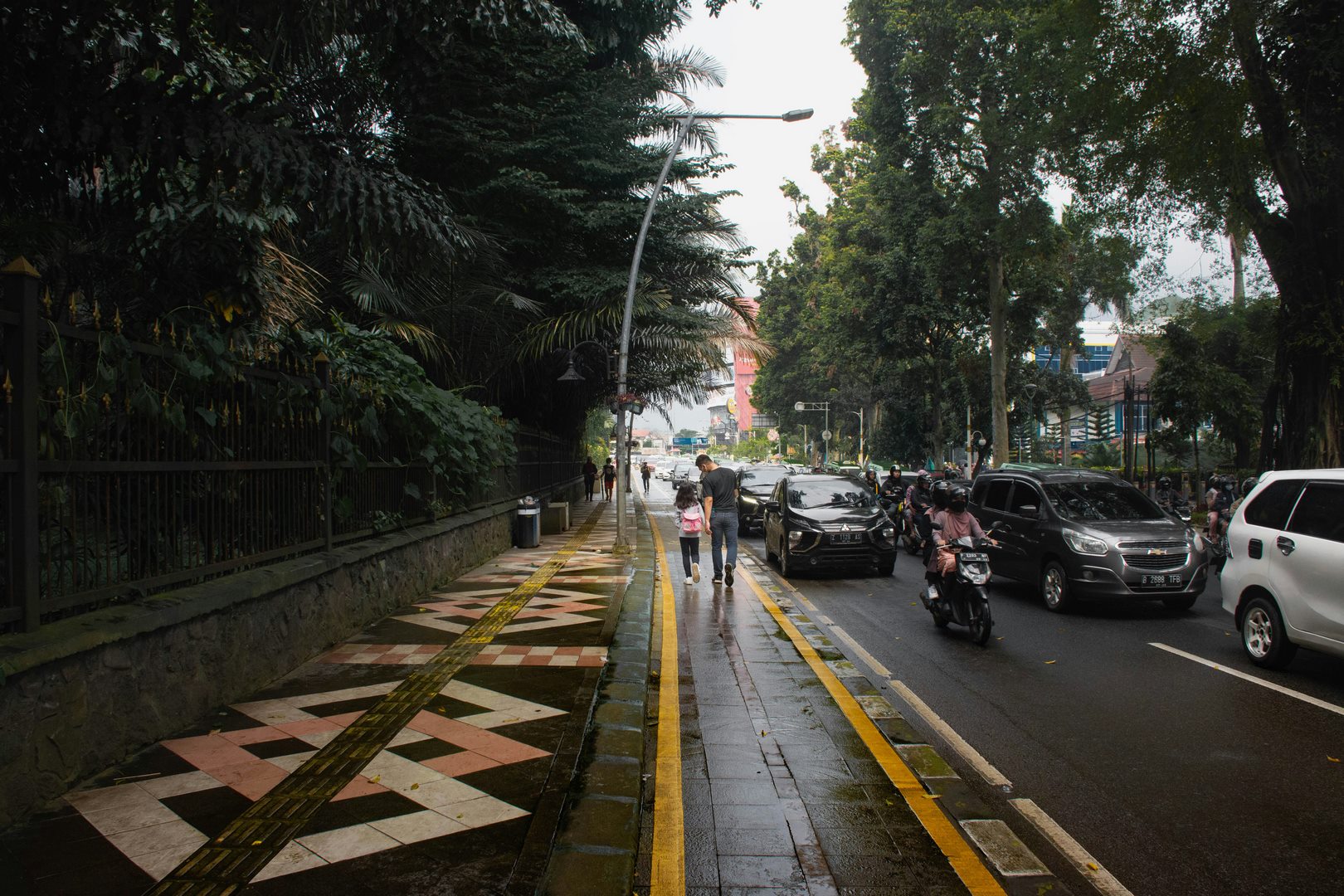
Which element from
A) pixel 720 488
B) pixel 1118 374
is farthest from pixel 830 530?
pixel 1118 374

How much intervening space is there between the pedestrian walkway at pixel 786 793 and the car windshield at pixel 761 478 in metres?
15.0

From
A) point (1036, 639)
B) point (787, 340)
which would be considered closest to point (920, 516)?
point (1036, 639)

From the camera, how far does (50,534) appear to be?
170 inches

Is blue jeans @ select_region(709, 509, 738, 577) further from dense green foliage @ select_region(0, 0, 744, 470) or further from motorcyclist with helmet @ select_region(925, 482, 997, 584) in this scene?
dense green foliage @ select_region(0, 0, 744, 470)

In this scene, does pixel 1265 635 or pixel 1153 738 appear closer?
pixel 1153 738

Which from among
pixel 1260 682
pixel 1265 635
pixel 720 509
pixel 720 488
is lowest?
pixel 1260 682

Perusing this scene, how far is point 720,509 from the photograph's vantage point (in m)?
12.1

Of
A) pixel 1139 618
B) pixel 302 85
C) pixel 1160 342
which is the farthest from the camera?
pixel 1160 342

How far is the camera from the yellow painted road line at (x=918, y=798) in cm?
357

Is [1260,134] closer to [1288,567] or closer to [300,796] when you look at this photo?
[1288,567]

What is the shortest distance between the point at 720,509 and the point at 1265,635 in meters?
6.43

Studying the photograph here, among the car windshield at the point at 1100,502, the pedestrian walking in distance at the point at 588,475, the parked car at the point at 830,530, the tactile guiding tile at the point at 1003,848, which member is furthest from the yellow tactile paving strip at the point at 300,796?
the pedestrian walking in distance at the point at 588,475

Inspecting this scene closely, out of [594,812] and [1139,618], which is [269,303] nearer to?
[594,812]

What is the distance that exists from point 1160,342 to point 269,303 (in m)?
30.8
